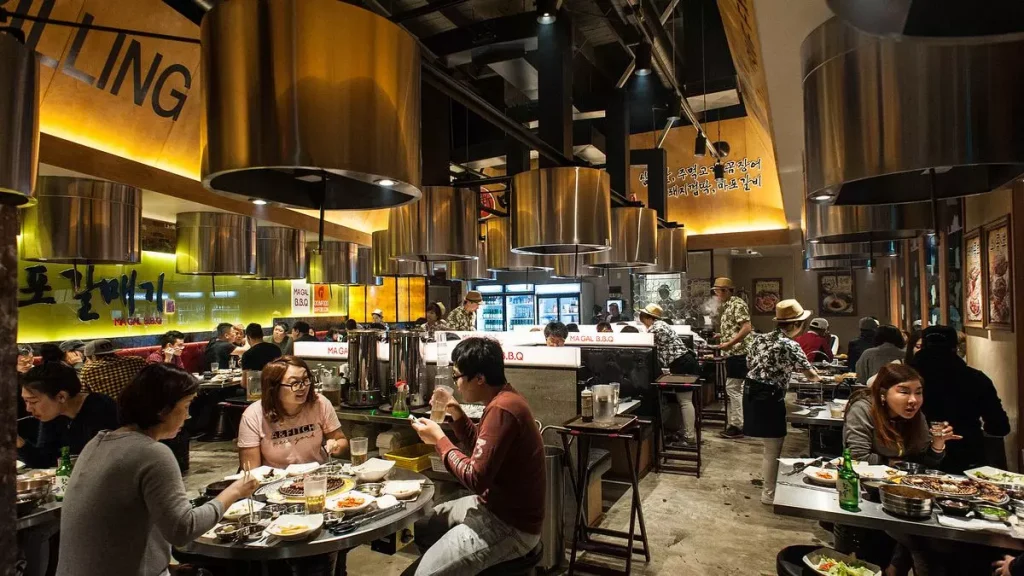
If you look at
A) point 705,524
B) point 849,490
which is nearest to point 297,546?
point 849,490

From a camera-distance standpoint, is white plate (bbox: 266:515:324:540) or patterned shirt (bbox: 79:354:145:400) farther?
patterned shirt (bbox: 79:354:145:400)

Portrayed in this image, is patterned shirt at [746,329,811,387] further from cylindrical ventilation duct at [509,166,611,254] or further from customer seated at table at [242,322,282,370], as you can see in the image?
customer seated at table at [242,322,282,370]

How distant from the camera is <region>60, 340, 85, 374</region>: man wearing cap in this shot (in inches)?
254

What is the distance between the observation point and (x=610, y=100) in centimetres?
517

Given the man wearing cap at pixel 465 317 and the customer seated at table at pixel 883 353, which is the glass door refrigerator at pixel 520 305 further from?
the customer seated at table at pixel 883 353

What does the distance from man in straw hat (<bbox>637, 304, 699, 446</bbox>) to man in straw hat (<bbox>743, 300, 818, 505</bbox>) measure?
142cm

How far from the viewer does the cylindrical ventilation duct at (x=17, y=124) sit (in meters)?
1.31

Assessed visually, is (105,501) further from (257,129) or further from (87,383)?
(87,383)

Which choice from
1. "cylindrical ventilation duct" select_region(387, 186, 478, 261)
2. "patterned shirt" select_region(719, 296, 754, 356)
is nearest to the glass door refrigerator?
"patterned shirt" select_region(719, 296, 754, 356)

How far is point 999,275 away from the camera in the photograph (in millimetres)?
3803

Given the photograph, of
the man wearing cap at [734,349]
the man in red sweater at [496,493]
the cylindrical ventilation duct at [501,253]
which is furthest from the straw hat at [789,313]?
the man in red sweater at [496,493]

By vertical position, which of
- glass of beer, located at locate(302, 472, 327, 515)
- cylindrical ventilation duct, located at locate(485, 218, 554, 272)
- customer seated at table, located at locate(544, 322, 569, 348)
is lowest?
glass of beer, located at locate(302, 472, 327, 515)

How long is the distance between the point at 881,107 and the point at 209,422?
886 cm

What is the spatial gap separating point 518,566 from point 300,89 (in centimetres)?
210
